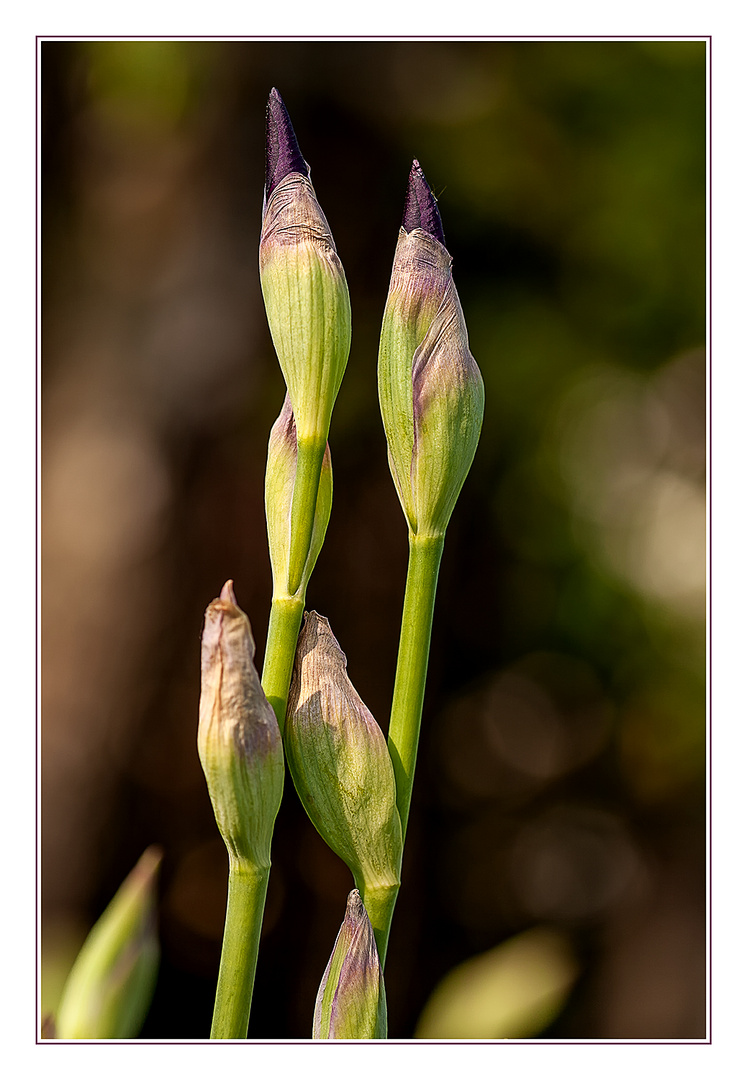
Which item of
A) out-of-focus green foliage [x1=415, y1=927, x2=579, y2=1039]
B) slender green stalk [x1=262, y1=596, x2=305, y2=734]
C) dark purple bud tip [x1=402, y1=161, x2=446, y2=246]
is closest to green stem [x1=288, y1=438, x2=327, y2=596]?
slender green stalk [x1=262, y1=596, x2=305, y2=734]

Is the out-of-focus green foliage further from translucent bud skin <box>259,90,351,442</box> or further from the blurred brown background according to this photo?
translucent bud skin <box>259,90,351,442</box>

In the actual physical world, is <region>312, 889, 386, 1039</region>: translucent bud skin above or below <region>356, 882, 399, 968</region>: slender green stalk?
below

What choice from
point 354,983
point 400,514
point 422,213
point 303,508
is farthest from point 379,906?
point 400,514

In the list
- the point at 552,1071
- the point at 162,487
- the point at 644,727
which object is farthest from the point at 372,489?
the point at 552,1071

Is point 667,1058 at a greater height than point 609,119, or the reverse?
point 609,119

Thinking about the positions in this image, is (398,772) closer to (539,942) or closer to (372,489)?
(539,942)

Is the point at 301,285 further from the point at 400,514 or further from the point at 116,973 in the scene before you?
the point at 400,514
